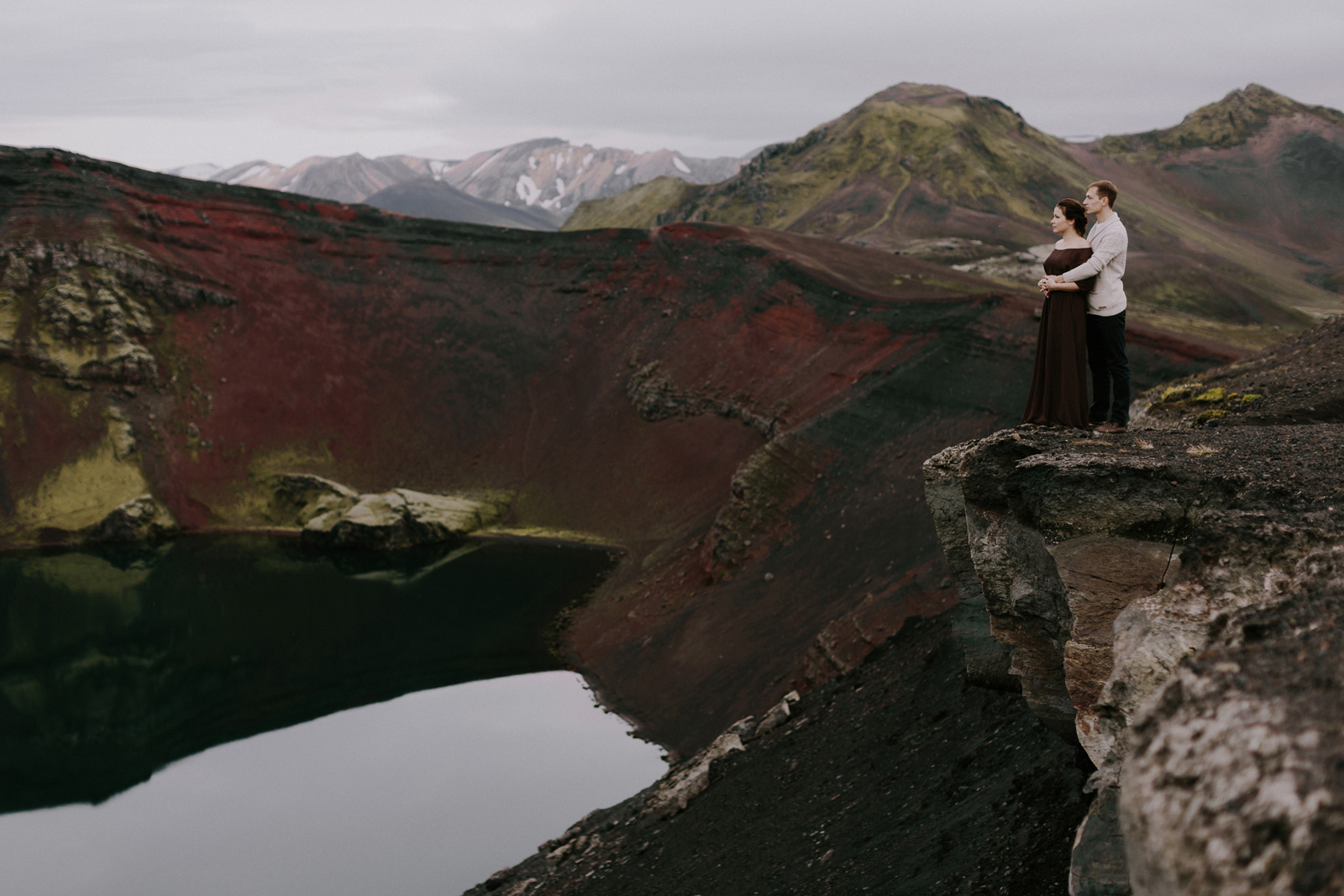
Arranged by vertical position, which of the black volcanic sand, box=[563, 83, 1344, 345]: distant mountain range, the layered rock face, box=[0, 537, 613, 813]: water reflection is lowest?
box=[0, 537, 613, 813]: water reflection

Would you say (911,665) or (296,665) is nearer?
(911,665)

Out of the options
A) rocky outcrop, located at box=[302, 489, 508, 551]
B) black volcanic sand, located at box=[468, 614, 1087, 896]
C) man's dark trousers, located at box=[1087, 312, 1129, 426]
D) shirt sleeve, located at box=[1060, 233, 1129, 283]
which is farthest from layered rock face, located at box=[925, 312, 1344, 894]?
rocky outcrop, located at box=[302, 489, 508, 551]

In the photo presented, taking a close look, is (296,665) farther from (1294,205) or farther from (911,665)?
(1294,205)

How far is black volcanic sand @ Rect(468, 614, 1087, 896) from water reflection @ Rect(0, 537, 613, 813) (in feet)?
39.5

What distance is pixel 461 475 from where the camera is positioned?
151 feet

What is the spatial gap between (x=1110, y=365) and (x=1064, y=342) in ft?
2.82

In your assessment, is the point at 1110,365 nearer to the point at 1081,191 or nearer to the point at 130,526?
the point at 130,526

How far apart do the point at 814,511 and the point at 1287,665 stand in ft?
80.5

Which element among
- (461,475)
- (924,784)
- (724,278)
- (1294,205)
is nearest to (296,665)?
(461,475)

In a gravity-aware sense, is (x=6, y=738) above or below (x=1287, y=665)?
below

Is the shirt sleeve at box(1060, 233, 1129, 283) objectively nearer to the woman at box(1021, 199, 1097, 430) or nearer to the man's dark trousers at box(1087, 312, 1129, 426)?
the woman at box(1021, 199, 1097, 430)

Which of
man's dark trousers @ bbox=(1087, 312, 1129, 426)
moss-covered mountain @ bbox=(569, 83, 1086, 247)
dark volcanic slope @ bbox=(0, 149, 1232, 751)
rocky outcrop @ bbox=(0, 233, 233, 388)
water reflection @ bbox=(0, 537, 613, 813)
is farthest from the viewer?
moss-covered mountain @ bbox=(569, 83, 1086, 247)

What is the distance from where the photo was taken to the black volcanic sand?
975 centimetres

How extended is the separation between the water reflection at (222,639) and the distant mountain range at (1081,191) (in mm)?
51246
